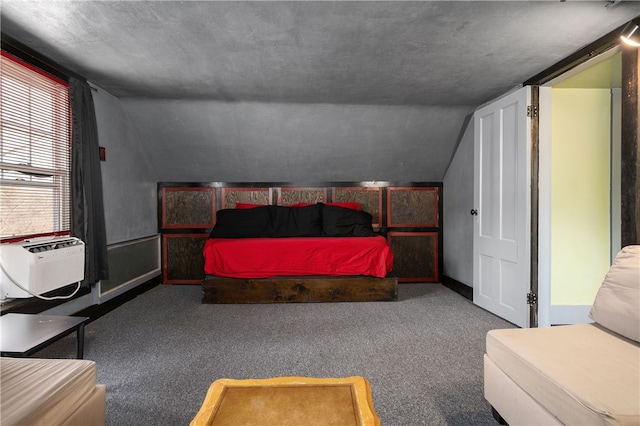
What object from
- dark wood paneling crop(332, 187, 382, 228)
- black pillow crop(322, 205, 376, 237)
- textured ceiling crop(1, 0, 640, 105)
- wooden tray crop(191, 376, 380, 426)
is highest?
textured ceiling crop(1, 0, 640, 105)

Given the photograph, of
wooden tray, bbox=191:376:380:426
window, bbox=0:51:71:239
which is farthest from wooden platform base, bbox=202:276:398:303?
wooden tray, bbox=191:376:380:426

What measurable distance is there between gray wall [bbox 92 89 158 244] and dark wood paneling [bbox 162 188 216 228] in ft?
0.77

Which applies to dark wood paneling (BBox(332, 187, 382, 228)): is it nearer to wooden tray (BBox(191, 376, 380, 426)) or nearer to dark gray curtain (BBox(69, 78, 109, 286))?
dark gray curtain (BBox(69, 78, 109, 286))

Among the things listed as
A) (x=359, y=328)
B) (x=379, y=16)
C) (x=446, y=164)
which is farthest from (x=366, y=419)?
(x=446, y=164)

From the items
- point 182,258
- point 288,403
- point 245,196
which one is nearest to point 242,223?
point 245,196

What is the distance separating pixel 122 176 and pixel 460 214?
4161 millimetres

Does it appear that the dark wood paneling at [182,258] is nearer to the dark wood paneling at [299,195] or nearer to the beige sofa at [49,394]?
the dark wood paneling at [299,195]

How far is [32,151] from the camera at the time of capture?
2510mm

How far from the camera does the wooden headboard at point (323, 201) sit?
4.69 metres

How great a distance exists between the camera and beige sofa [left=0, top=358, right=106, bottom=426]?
1112 millimetres

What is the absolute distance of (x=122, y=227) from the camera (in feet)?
12.3

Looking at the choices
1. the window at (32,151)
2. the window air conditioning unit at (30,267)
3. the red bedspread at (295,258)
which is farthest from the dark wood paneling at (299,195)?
the window air conditioning unit at (30,267)

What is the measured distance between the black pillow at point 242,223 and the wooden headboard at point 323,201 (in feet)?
1.52

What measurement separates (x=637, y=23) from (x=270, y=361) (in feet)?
10.3
